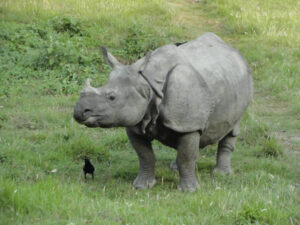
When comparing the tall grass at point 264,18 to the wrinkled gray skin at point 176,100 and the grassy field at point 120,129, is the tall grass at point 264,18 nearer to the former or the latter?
the grassy field at point 120,129

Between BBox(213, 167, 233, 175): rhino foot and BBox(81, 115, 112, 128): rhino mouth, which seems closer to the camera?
BBox(81, 115, 112, 128): rhino mouth

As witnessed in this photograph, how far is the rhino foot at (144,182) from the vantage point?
623 centimetres

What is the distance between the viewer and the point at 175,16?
14.6 m

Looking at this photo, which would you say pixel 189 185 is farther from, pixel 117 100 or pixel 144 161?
pixel 117 100

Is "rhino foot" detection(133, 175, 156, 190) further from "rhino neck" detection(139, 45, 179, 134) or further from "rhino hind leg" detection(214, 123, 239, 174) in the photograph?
"rhino hind leg" detection(214, 123, 239, 174)

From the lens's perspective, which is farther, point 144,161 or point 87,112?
point 144,161

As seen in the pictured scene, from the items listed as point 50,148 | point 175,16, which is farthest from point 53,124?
point 175,16

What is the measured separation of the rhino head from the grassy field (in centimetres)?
76

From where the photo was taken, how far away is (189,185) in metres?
6.08

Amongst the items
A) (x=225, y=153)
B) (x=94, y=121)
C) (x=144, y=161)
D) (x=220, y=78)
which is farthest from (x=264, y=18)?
(x=94, y=121)

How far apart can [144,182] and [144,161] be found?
0.24 metres

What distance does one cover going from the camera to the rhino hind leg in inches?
273

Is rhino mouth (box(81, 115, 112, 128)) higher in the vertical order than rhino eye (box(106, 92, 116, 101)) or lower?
lower

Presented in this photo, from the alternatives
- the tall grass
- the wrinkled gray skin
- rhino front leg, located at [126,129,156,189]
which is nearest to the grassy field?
the tall grass
